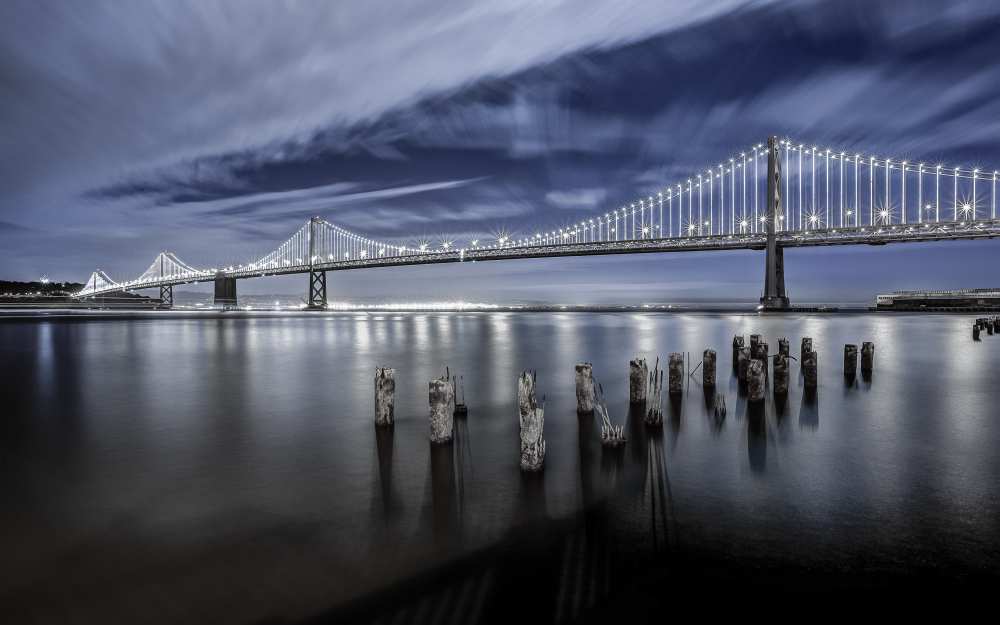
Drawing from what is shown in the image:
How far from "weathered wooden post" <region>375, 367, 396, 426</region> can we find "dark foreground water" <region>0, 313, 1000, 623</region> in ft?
0.91

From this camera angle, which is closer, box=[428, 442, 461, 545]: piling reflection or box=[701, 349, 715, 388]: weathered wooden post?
box=[428, 442, 461, 545]: piling reflection

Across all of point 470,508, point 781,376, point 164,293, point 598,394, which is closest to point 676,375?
point 598,394

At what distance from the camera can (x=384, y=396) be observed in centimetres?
689

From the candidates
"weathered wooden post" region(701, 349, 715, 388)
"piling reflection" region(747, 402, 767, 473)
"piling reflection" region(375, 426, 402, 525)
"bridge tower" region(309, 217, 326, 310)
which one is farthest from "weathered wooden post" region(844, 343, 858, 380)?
"bridge tower" region(309, 217, 326, 310)

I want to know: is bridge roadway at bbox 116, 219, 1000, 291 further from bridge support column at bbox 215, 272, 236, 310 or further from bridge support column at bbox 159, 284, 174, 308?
bridge support column at bbox 159, 284, 174, 308

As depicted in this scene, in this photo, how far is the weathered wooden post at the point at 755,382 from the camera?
26.1ft

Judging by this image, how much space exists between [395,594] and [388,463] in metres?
2.49

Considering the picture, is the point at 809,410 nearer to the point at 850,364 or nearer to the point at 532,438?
the point at 850,364

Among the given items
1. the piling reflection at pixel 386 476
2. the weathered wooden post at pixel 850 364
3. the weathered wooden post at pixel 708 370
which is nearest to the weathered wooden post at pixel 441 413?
the piling reflection at pixel 386 476

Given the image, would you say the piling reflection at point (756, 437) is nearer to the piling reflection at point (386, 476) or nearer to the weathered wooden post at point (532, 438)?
the weathered wooden post at point (532, 438)

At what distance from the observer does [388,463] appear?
17.5 ft

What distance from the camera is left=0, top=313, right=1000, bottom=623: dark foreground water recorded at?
9.64ft

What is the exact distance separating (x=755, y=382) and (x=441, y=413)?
15.9 feet

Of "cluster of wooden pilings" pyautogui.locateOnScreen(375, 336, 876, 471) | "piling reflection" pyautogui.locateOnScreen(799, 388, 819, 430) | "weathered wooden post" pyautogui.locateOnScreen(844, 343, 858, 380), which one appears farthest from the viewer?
"weathered wooden post" pyautogui.locateOnScreen(844, 343, 858, 380)
